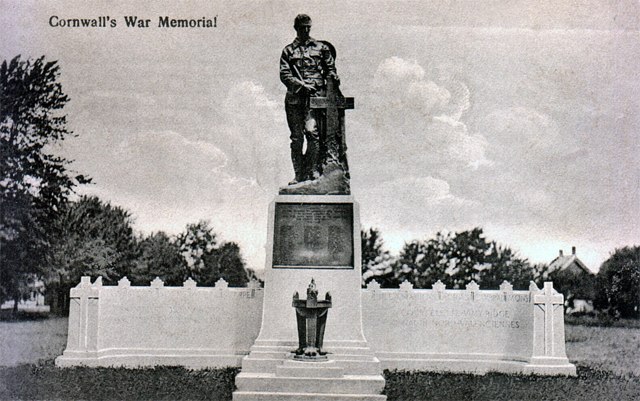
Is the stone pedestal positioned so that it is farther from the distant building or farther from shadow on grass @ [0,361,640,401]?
the distant building

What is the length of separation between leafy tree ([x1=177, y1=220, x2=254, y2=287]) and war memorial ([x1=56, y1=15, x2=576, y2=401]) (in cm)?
1400

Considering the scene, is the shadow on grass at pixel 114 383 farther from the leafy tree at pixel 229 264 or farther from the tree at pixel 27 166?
the leafy tree at pixel 229 264

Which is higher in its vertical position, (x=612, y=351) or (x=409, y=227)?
(x=409, y=227)

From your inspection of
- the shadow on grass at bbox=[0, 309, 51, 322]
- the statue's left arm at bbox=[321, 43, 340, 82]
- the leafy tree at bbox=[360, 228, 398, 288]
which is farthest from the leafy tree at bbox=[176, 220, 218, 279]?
the statue's left arm at bbox=[321, 43, 340, 82]

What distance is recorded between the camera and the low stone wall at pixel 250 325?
593 inches

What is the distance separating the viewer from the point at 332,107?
13289mm

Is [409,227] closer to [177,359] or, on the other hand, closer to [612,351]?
[612,351]

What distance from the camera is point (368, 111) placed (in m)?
Result: 22.6

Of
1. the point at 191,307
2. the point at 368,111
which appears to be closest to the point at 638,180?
the point at 368,111

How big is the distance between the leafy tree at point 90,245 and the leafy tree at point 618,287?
15.7 meters

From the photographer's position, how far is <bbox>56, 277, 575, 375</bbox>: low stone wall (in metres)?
15.1

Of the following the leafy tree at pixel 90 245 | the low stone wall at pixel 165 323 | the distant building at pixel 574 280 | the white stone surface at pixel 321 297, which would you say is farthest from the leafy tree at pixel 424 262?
the white stone surface at pixel 321 297

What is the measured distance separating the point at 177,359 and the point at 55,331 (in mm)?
5880

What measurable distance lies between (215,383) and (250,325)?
8.38 feet
